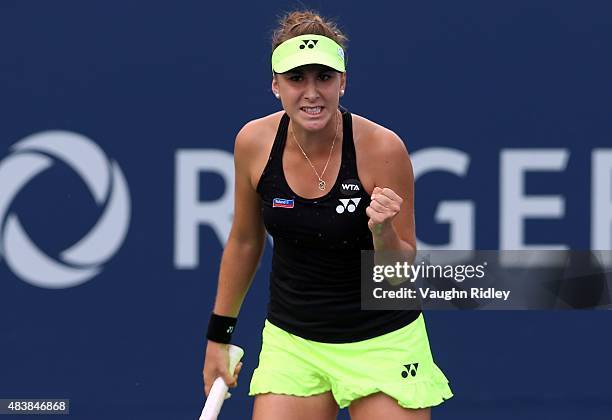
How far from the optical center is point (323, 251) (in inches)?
143

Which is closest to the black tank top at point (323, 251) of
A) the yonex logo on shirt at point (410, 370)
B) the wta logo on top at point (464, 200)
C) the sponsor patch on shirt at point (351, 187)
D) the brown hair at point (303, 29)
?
the sponsor patch on shirt at point (351, 187)

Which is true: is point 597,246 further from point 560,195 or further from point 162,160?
point 162,160

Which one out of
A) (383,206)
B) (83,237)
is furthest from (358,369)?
(83,237)

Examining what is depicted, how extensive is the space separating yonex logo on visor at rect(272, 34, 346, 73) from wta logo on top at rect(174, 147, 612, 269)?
5.35 ft

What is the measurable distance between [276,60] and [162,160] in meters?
1.67

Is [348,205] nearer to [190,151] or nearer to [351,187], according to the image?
[351,187]

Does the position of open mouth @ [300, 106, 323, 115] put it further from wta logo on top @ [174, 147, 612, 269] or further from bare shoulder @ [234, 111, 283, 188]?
wta logo on top @ [174, 147, 612, 269]

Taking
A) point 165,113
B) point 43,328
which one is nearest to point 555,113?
point 165,113

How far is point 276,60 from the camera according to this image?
3582 mm

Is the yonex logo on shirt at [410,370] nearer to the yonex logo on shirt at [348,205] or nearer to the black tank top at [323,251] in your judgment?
the black tank top at [323,251]

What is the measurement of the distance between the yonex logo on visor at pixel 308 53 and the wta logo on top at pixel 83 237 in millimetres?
1772

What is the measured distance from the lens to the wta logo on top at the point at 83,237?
5188 millimetres

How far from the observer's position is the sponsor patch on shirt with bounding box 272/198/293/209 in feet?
11.8

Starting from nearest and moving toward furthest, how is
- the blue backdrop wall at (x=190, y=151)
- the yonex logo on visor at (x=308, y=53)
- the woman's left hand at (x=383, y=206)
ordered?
1. the woman's left hand at (x=383, y=206)
2. the yonex logo on visor at (x=308, y=53)
3. the blue backdrop wall at (x=190, y=151)
